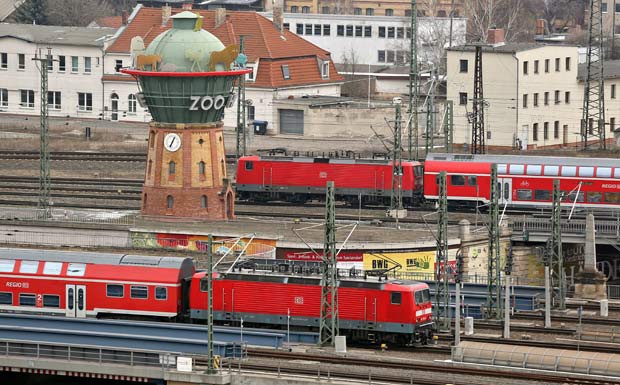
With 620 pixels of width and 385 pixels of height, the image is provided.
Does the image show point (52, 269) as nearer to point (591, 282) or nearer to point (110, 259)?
point (110, 259)

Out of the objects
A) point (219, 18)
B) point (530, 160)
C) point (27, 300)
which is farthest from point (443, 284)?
point (219, 18)

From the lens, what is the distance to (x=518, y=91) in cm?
12900

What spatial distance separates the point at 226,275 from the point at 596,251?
29334 millimetres

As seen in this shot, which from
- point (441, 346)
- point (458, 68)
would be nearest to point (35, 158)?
point (458, 68)

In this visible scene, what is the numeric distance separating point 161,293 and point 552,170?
34.5 meters

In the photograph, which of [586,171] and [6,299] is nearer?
[6,299]

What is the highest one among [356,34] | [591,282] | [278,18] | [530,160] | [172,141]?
[278,18]

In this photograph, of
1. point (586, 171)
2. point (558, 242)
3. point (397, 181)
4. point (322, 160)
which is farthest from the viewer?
point (322, 160)

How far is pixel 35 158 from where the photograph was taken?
125000 millimetres

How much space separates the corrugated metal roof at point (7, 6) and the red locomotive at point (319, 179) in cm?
8271

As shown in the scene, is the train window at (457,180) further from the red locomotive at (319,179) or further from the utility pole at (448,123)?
the utility pole at (448,123)

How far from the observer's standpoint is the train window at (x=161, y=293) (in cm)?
7419

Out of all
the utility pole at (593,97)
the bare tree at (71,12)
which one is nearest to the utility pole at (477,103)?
the utility pole at (593,97)

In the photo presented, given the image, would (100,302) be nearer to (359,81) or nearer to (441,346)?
(441,346)
